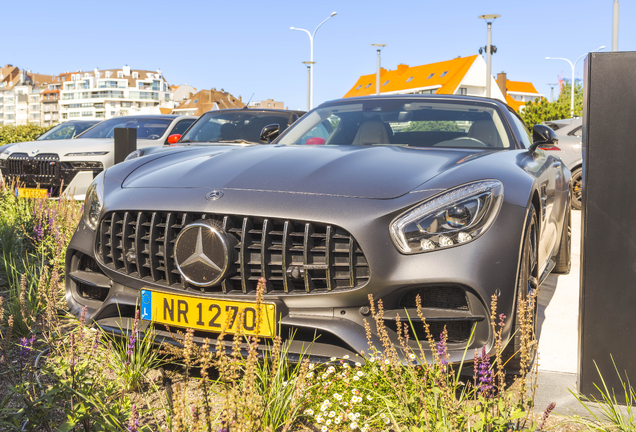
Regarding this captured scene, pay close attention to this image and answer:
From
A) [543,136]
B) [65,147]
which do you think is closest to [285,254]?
[543,136]

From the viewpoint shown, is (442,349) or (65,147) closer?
(442,349)

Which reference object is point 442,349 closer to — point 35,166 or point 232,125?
point 232,125

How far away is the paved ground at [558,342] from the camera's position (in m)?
2.75

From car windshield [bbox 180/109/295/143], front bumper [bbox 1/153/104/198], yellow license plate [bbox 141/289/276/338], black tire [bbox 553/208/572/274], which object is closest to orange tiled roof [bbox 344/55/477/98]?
car windshield [bbox 180/109/295/143]

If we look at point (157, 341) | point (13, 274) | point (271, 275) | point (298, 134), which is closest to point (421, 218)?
point (271, 275)

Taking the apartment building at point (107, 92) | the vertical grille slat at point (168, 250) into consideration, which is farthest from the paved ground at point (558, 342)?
the apartment building at point (107, 92)

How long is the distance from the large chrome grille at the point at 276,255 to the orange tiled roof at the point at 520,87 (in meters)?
104

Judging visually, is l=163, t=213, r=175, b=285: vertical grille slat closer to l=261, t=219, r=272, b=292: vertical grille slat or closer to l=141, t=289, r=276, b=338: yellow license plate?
l=141, t=289, r=276, b=338: yellow license plate

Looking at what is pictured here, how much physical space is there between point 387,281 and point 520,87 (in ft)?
349

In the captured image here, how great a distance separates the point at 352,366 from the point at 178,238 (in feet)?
3.03

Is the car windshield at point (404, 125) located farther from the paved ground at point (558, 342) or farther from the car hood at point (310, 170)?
the paved ground at point (558, 342)

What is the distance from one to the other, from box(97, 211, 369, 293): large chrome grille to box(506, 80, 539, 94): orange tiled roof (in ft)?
341

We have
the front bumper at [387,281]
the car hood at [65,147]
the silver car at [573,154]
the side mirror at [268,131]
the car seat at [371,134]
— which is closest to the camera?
the front bumper at [387,281]

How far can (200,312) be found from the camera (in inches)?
104
